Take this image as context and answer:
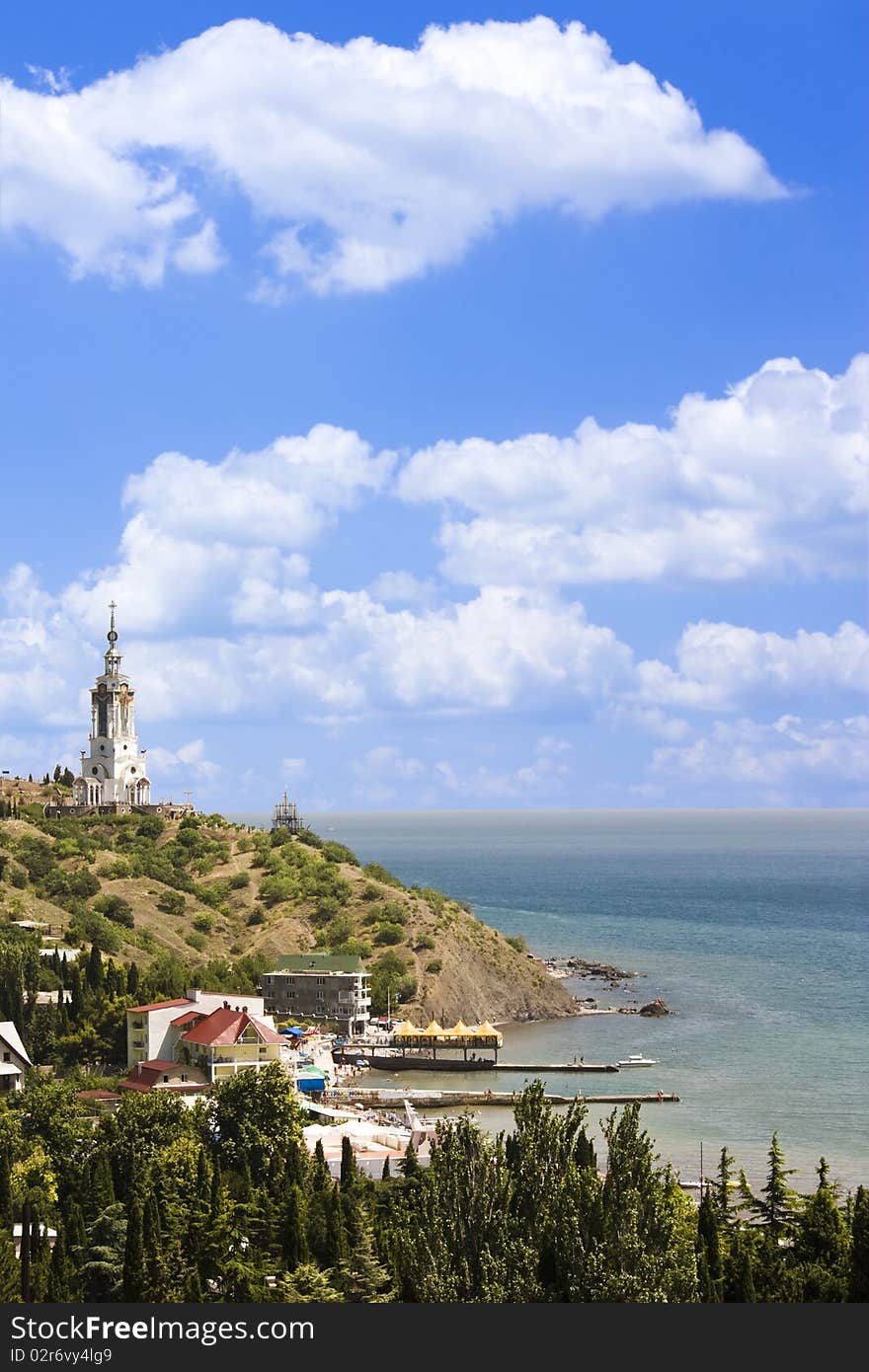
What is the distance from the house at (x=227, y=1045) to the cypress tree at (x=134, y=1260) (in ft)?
93.4

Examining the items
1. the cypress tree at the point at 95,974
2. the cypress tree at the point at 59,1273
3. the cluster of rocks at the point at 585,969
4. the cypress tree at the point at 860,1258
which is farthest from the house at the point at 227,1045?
the cluster of rocks at the point at 585,969

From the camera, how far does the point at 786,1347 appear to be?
19984mm

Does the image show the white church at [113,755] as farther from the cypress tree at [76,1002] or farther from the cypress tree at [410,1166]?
the cypress tree at [410,1166]

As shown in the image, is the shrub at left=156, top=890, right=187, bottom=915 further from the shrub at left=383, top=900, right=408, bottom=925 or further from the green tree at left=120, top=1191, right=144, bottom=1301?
the green tree at left=120, top=1191, right=144, bottom=1301

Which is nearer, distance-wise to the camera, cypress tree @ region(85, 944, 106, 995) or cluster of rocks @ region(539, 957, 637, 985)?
cypress tree @ region(85, 944, 106, 995)

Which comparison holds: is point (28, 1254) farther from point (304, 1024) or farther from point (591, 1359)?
point (304, 1024)

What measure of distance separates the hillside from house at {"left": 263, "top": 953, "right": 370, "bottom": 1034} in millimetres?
2505

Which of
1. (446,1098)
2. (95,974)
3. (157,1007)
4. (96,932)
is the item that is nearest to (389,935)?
(96,932)

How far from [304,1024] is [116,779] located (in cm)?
4887

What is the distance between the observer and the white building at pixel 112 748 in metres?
130

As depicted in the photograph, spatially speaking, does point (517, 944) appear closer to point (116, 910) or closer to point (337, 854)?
point (337, 854)

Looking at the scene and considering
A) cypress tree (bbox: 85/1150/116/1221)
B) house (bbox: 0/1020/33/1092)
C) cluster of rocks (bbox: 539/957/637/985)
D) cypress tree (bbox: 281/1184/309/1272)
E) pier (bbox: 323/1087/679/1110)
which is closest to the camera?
cypress tree (bbox: 281/1184/309/1272)

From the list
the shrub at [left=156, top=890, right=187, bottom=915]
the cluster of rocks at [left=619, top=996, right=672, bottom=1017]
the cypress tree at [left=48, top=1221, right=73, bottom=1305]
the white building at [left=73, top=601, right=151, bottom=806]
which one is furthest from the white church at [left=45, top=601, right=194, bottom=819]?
the cypress tree at [left=48, top=1221, right=73, bottom=1305]

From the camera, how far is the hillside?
9600 cm
